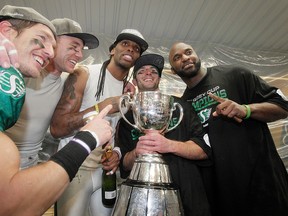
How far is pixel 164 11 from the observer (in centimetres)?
229

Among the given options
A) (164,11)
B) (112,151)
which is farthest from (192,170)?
(164,11)

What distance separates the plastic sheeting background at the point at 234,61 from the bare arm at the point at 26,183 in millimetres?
1898

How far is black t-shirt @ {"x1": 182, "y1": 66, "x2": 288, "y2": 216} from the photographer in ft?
4.33

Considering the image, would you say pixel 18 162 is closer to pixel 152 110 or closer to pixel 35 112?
pixel 152 110

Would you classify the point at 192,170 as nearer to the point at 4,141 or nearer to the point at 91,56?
the point at 4,141

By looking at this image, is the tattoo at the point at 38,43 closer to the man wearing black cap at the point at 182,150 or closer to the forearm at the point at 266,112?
the man wearing black cap at the point at 182,150

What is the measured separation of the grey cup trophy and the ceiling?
4.75 ft

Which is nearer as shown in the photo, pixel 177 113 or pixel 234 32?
pixel 177 113

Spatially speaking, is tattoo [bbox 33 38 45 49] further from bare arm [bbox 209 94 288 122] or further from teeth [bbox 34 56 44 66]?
bare arm [bbox 209 94 288 122]

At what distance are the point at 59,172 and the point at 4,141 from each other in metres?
0.17

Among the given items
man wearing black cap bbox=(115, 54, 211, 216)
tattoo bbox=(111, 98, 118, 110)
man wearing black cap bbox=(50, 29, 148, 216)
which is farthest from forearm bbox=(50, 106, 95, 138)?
man wearing black cap bbox=(115, 54, 211, 216)

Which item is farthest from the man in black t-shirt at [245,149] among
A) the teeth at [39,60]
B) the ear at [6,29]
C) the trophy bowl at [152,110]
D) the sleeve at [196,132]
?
the ear at [6,29]

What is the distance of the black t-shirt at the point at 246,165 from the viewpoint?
1321 mm

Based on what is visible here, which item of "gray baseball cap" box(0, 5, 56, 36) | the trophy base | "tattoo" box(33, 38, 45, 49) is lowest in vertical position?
the trophy base
